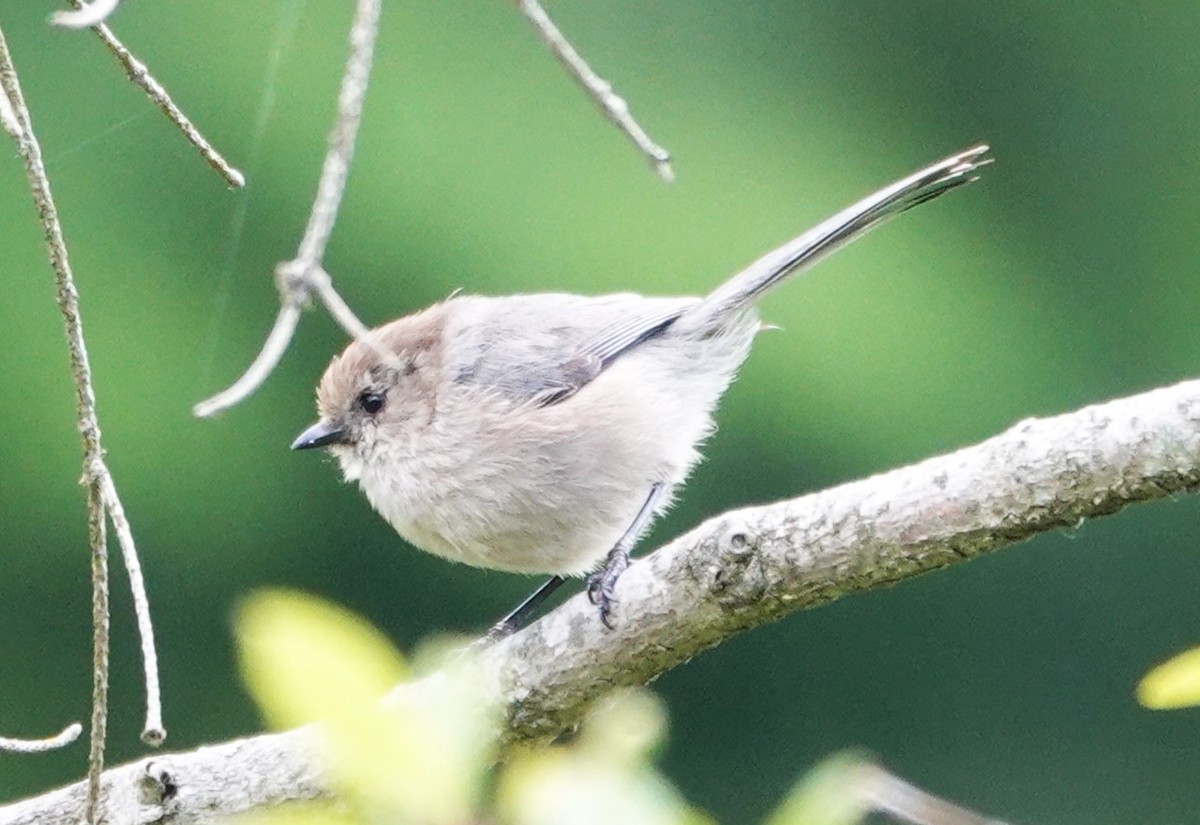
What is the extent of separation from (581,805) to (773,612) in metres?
1.27

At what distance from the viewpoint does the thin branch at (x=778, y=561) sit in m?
1.72

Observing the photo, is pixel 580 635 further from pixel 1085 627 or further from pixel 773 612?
pixel 1085 627

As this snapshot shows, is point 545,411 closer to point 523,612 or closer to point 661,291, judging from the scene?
point 523,612

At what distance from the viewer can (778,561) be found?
195 cm

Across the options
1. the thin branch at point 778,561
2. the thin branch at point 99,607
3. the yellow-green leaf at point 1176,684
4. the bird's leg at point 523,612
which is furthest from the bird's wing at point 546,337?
the yellow-green leaf at point 1176,684

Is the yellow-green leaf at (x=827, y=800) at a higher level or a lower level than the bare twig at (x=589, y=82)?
lower

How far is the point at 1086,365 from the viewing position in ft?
17.9

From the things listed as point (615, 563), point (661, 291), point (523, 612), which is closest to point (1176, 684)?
point (615, 563)

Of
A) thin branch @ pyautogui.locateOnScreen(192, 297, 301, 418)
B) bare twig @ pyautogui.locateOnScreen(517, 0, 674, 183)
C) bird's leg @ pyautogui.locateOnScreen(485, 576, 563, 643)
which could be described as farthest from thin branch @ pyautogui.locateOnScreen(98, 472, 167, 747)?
bird's leg @ pyautogui.locateOnScreen(485, 576, 563, 643)

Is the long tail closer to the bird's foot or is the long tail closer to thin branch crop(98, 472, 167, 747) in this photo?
the bird's foot

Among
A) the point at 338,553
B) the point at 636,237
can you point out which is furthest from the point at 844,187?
the point at 338,553

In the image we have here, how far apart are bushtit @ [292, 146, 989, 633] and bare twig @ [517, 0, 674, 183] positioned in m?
1.29

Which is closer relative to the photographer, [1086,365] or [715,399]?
[715,399]

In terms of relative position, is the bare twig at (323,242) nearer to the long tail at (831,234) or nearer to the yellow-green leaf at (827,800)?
the yellow-green leaf at (827,800)
